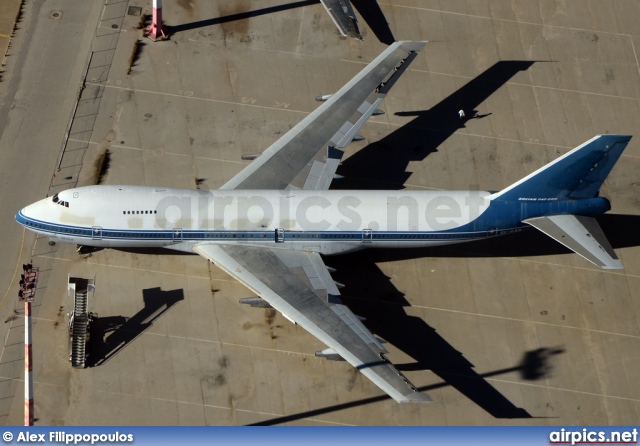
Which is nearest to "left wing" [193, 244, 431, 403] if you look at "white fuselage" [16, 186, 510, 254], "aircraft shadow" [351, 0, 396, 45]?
"white fuselage" [16, 186, 510, 254]

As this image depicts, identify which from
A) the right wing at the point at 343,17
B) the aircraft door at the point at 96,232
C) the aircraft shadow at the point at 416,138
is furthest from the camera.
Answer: the right wing at the point at 343,17

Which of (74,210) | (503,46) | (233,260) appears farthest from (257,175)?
(503,46)

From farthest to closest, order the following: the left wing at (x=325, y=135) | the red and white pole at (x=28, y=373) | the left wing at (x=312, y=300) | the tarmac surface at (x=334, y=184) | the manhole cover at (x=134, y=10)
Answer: the manhole cover at (x=134, y=10), the left wing at (x=325, y=135), the tarmac surface at (x=334, y=184), the left wing at (x=312, y=300), the red and white pole at (x=28, y=373)

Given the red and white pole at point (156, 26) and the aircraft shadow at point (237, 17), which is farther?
the aircraft shadow at point (237, 17)

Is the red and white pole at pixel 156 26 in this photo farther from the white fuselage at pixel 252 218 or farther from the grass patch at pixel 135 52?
the white fuselage at pixel 252 218

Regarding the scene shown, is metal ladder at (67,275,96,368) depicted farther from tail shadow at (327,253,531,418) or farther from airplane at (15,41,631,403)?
tail shadow at (327,253,531,418)

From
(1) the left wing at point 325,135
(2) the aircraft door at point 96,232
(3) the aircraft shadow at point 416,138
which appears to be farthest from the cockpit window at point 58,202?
(3) the aircraft shadow at point 416,138
